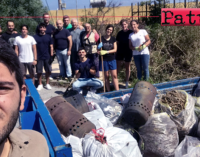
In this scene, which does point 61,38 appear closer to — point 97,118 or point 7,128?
point 97,118

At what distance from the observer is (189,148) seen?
2658 millimetres

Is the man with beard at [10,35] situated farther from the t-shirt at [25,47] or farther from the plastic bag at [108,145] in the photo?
the plastic bag at [108,145]

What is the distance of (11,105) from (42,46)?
5133 millimetres

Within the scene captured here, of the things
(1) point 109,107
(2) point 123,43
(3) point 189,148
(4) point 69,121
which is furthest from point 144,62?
(4) point 69,121

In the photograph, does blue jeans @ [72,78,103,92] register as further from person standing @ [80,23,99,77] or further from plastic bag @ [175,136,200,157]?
plastic bag @ [175,136,200,157]

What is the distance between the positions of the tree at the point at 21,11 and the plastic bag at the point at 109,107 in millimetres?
9714

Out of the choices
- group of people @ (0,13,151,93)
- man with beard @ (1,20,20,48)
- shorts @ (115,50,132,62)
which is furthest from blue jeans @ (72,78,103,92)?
man with beard @ (1,20,20,48)

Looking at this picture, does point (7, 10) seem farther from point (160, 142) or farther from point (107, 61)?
point (160, 142)

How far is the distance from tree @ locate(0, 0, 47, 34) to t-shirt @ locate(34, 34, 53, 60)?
6.64 metres

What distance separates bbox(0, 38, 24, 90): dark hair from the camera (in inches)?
34.2

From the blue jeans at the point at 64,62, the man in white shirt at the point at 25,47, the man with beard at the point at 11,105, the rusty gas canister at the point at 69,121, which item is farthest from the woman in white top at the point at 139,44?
the man with beard at the point at 11,105

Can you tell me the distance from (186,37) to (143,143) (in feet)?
15.5

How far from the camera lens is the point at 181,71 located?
6.36 m

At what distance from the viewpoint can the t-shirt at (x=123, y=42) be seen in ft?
17.6
